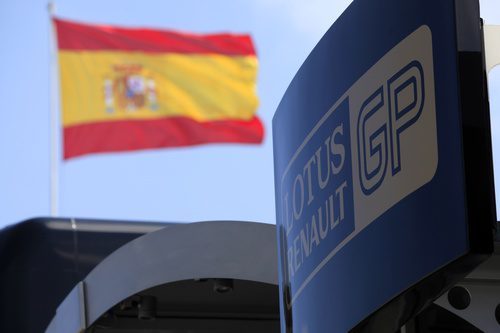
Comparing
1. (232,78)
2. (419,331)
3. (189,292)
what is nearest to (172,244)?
(189,292)

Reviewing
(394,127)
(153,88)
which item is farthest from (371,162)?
(153,88)

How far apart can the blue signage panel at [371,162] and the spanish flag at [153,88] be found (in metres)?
13.7

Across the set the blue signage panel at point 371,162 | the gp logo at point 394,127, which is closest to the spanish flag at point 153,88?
the blue signage panel at point 371,162

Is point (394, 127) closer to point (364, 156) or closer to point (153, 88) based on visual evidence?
point (364, 156)

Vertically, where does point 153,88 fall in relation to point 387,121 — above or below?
above

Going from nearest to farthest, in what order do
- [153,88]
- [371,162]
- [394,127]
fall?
1. [394,127]
2. [371,162]
3. [153,88]

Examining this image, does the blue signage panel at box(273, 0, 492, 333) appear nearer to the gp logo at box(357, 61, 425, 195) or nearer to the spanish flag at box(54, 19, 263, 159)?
the gp logo at box(357, 61, 425, 195)

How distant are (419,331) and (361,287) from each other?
6.37ft

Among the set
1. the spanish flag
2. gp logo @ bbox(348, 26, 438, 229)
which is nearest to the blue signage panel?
gp logo @ bbox(348, 26, 438, 229)

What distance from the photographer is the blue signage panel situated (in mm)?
2629

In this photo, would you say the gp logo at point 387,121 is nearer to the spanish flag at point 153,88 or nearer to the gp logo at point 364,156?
the gp logo at point 364,156

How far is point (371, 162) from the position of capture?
2992 mm

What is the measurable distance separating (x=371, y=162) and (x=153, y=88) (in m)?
16.3

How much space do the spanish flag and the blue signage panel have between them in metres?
13.7
